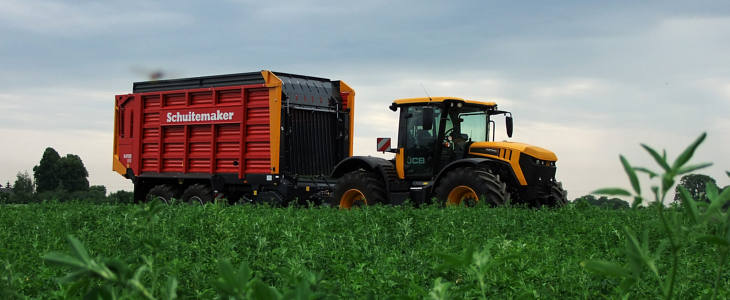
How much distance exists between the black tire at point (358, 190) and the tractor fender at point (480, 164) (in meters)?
1.28

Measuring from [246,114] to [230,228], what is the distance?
9827 millimetres

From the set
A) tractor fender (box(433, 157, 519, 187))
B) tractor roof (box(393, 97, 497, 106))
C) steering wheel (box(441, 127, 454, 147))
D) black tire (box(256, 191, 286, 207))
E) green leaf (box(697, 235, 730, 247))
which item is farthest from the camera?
black tire (box(256, 191, 286, 207))

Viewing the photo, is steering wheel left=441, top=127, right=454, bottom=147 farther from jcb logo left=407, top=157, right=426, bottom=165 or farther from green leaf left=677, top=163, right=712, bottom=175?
green leaf left=677, top=163, right=712, bottom=175

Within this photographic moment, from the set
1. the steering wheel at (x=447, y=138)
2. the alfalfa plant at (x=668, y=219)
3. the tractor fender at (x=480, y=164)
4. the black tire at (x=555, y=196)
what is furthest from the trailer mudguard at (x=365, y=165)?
the alfalfa plant at (x=668, y=219)

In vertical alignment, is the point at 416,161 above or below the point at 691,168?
above

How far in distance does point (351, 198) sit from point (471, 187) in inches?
125

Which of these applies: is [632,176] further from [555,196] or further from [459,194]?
[555,196]

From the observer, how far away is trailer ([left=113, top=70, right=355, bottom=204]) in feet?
57.4

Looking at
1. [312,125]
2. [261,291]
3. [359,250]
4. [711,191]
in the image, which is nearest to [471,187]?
[312,125]

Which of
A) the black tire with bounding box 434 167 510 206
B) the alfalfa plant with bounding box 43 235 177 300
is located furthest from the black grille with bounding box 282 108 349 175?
the alfalfa plant with bounding box 43 235 177 300

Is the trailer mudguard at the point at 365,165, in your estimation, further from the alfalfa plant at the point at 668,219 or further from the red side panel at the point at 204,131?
the alfalfa plant at the point at 668,219

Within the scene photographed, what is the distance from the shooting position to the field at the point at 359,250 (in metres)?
3.75

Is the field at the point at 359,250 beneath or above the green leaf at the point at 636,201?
beneath

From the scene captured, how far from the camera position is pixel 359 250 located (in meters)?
6.26
